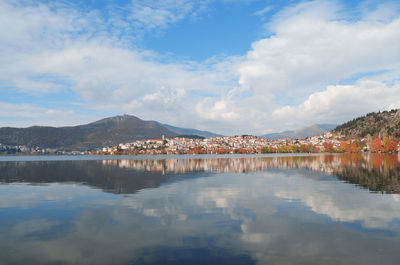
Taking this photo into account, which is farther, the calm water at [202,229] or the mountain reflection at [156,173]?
the mountain reflection at [156,173]

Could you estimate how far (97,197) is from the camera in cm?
2706

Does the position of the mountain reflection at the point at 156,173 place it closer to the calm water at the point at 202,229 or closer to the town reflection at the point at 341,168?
the town reflection at the point at 341,168

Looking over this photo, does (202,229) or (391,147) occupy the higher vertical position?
(391,147)

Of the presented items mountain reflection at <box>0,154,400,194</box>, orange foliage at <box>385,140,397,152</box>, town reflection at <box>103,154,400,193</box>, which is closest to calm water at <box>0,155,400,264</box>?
mountain reflection at <box>0,154,400,194</box>

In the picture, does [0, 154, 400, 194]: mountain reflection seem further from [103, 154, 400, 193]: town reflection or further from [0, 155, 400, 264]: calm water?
[0, 155, 400, 264]: calm water

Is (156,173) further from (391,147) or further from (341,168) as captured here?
(391,147)

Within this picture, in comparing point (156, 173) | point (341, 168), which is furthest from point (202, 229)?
point (341, 168)

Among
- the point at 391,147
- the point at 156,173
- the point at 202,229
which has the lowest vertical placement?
the point at 156,173

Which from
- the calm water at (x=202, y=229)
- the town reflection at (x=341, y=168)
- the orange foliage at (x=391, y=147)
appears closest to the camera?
the calm water at (x=202, y=229)

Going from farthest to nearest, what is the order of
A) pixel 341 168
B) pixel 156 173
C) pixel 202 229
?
1. pixel 341 168
2. pixel 156 173
3. pixel 202 229

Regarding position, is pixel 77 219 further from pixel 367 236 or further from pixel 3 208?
pixel 367 236

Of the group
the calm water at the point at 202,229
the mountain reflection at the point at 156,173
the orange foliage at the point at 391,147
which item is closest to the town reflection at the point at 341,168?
the mountain reflection at the point at 156,173

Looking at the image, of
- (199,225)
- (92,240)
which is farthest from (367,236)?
(92,240)

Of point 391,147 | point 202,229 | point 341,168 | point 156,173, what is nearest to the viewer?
point 202,229
